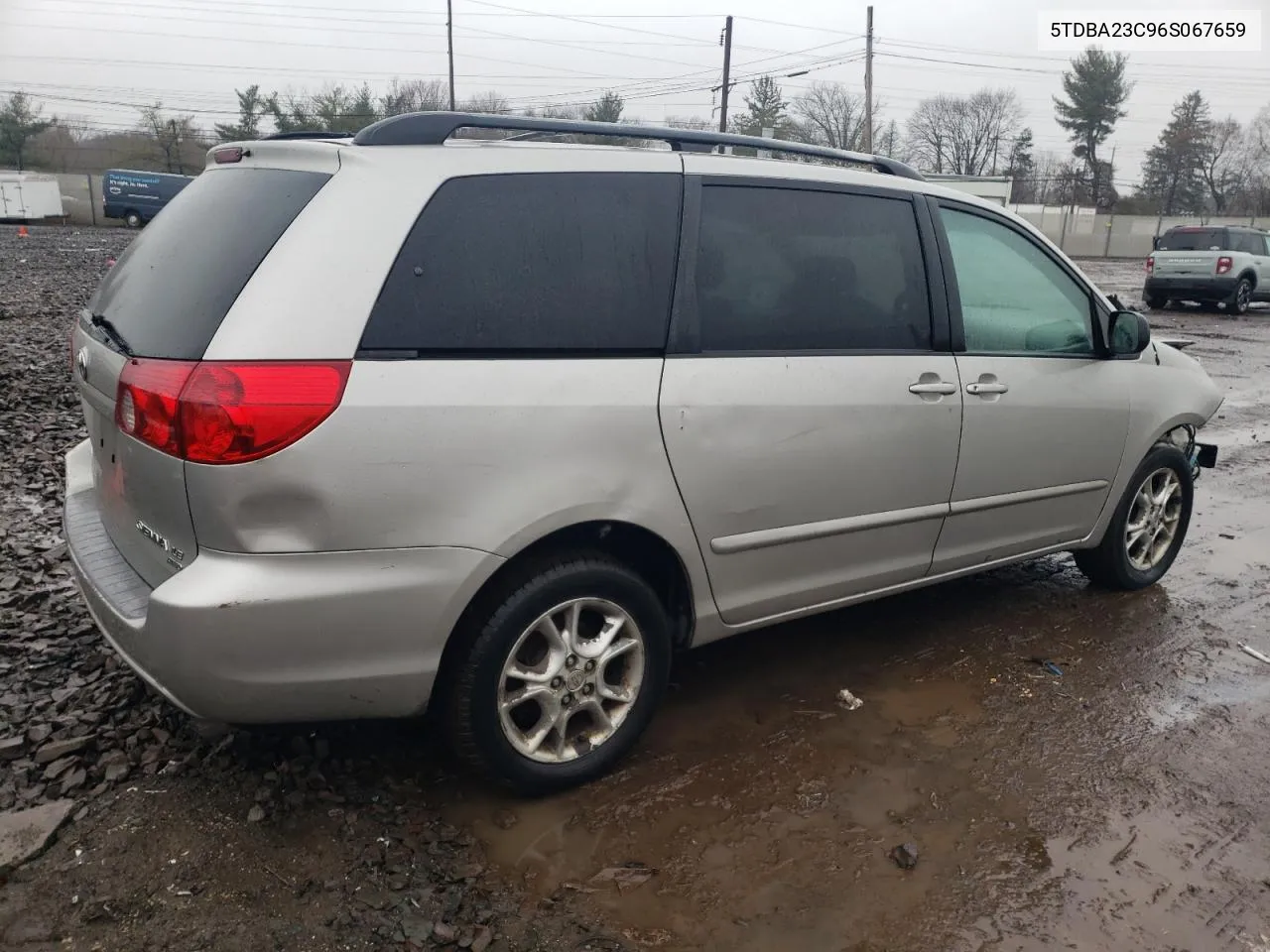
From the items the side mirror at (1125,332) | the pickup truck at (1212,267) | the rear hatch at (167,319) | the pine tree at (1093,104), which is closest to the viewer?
the rear hatch at (167,319)

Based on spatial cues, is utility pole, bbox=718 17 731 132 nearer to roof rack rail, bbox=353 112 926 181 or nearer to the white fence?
the white fence

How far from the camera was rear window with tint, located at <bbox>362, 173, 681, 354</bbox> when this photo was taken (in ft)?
8.41

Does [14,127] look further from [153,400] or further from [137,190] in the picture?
[153,400]

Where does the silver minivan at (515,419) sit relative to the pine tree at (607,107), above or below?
below

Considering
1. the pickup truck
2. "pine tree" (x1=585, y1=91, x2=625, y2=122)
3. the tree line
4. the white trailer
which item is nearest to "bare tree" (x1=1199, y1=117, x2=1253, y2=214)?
the tree line

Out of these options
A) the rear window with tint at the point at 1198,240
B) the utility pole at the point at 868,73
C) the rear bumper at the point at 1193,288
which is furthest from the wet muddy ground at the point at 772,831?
the utility pole at the point at 868,73

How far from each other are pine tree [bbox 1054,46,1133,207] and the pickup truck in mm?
53725

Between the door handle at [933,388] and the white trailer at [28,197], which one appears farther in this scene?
the white trailer at [28,197]

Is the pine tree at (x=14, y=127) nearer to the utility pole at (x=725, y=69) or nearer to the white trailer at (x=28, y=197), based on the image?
the white trailer at (x=28, y=197)

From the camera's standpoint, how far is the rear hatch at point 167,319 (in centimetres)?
247

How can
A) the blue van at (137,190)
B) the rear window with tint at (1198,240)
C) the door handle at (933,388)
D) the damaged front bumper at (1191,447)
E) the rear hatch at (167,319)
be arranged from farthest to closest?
the blue van at (137,190), the rear window with tint at (1198,240), the damaged front bumper at (1191,447), the door handle at (933,388), the rear hatch at (167,319)

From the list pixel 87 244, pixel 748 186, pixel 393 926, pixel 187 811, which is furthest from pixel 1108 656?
pixel 87 244

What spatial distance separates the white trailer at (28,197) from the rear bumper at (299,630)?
147ft

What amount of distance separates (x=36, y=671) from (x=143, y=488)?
1.38m
